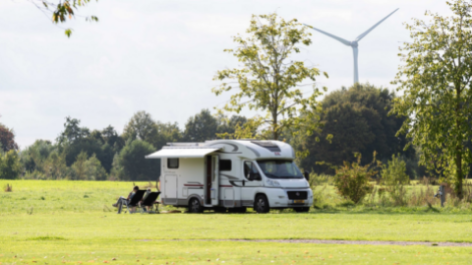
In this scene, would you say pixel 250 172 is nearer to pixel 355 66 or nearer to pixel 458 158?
pixel 458 158

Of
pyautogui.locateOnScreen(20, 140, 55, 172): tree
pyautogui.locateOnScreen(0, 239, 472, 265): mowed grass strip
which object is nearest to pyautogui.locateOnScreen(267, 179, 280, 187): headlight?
pyautogui.locateOnScreen(0, 239, 472, 265): mowed grass strip

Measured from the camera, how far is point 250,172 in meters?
26.0

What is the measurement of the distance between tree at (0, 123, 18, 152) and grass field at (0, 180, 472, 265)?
68.1m

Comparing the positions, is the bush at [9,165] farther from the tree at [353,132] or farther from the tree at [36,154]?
the tree at [36,154]

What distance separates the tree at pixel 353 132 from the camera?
62.0 metres

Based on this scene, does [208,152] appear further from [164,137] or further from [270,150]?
[164,137]

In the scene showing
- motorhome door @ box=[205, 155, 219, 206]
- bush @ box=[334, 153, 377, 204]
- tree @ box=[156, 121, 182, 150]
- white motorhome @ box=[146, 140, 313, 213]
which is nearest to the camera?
white motorhome @ box=[146, 140, 313, 213]

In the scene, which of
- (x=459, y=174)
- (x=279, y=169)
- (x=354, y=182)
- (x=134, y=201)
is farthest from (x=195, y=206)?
(x=459, y=174)

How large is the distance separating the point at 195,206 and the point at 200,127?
78.8 meters

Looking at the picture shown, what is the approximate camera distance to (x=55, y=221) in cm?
2078

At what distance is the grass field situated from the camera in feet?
36.5

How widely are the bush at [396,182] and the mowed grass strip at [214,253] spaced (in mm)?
14319

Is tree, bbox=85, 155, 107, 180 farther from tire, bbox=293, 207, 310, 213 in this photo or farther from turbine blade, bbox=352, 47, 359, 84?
tire, bbox=293, 207, 310, 213

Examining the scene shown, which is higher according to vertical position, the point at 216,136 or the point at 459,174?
the point at 216,136
